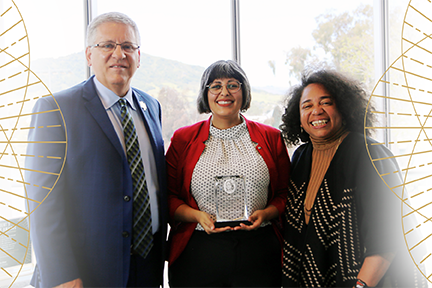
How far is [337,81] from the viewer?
5.29 feet

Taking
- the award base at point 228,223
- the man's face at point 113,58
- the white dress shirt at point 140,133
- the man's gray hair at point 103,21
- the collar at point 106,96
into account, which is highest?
the man's gray hair at point 103,21

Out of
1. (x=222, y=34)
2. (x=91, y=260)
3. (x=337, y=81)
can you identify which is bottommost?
(x=91, y=260)

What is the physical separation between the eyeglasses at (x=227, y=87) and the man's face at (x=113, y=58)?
49 cm

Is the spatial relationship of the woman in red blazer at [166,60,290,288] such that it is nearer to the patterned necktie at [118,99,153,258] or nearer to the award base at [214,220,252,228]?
the award base at [214,220,252,228]

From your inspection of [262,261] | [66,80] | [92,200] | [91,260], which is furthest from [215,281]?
[66,80]

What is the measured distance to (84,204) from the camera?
1410 millimetres

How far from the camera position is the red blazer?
1768 millimetres

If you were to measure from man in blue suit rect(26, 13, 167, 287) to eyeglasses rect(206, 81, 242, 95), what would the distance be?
0.45 m

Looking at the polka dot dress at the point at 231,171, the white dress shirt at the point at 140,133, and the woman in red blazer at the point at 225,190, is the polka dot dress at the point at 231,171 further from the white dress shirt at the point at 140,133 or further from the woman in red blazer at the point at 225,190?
the white dress shirt at the point at 140,133

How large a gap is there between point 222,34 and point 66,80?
1.63 meters

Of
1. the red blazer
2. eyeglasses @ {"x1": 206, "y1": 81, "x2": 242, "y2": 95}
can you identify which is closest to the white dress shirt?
the red blazer

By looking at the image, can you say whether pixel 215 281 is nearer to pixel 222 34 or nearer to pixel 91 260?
pixel 91 260

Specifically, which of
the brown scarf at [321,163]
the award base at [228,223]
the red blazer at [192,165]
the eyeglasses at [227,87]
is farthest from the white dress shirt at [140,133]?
the brown scarf at [321,163]

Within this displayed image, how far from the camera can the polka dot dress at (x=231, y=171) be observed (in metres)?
1.71
